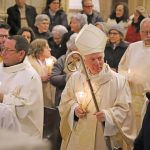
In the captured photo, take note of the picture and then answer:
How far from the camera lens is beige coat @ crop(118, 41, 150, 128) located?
15.5 ft

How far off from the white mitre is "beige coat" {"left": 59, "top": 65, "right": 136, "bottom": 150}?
0.22 metres

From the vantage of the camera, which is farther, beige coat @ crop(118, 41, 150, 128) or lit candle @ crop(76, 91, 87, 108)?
beige coat @ crop(118, 41, 150, 128)

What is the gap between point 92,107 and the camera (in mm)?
3590

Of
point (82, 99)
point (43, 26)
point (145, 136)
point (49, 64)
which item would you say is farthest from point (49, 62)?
point (145, 136)

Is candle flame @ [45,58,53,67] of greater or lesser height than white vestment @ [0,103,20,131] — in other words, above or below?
above

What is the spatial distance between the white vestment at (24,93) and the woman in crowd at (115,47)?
78.7 inches

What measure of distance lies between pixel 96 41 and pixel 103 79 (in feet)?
1.40

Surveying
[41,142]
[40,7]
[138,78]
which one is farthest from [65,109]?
[40,7]

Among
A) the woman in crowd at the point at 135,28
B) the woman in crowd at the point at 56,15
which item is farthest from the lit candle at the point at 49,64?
the woman in crowd at the point at 56,15

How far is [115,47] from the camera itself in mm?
5742

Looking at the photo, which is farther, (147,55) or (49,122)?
(147,55)

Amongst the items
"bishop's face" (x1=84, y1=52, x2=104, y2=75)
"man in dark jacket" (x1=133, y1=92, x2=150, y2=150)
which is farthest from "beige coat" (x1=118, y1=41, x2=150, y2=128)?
→ "man in dark jacket" (x1=133, y1=92, x2=150, y2=150)

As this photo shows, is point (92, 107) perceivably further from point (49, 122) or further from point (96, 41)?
point (49, 122)

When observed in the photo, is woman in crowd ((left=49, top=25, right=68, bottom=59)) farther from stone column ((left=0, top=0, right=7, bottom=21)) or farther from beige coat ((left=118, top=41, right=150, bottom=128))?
stone column ((left=0, top=0, right=7, bottom=21))
